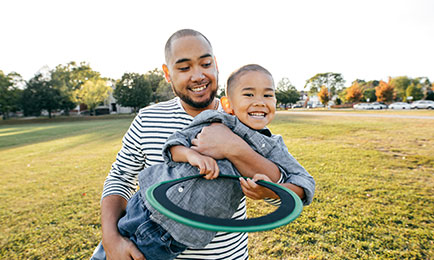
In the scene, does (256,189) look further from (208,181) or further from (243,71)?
(243,71)

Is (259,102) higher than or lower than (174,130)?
higher

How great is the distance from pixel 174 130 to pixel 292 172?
81 cm

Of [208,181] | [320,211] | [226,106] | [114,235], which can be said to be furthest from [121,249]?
[320,211]

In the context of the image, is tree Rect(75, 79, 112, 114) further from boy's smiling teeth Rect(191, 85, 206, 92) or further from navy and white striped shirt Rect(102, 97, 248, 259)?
boy's smiling teeth Rect(191, 85, 206, 92)

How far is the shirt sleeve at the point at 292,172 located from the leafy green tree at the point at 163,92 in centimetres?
4592

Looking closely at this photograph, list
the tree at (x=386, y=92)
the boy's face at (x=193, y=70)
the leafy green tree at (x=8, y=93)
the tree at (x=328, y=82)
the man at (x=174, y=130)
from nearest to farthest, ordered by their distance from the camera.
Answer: the man at (x=174, y=130), the boy's face at (x=193, y=70), the leafy green tree at (x=8, y=93), the tree at (x=386, y=92), the tree at (x=328, y=82)

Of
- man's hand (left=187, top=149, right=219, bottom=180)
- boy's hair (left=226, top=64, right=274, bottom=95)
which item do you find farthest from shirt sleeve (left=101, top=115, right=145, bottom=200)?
boy's hair (left=226, top=64, right=274, bottom=95)

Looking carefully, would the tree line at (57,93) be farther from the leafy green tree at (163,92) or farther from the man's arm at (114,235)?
the man's arm at (114,235)

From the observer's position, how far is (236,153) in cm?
135

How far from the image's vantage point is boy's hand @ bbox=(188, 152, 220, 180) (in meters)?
1.22

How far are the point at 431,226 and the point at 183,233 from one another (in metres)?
4.84

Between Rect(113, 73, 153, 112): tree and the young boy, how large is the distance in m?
47.9

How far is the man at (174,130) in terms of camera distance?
149cm

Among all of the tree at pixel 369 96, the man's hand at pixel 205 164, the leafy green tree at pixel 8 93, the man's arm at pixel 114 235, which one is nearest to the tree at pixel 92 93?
the leafy green tree at pixel 8 93
